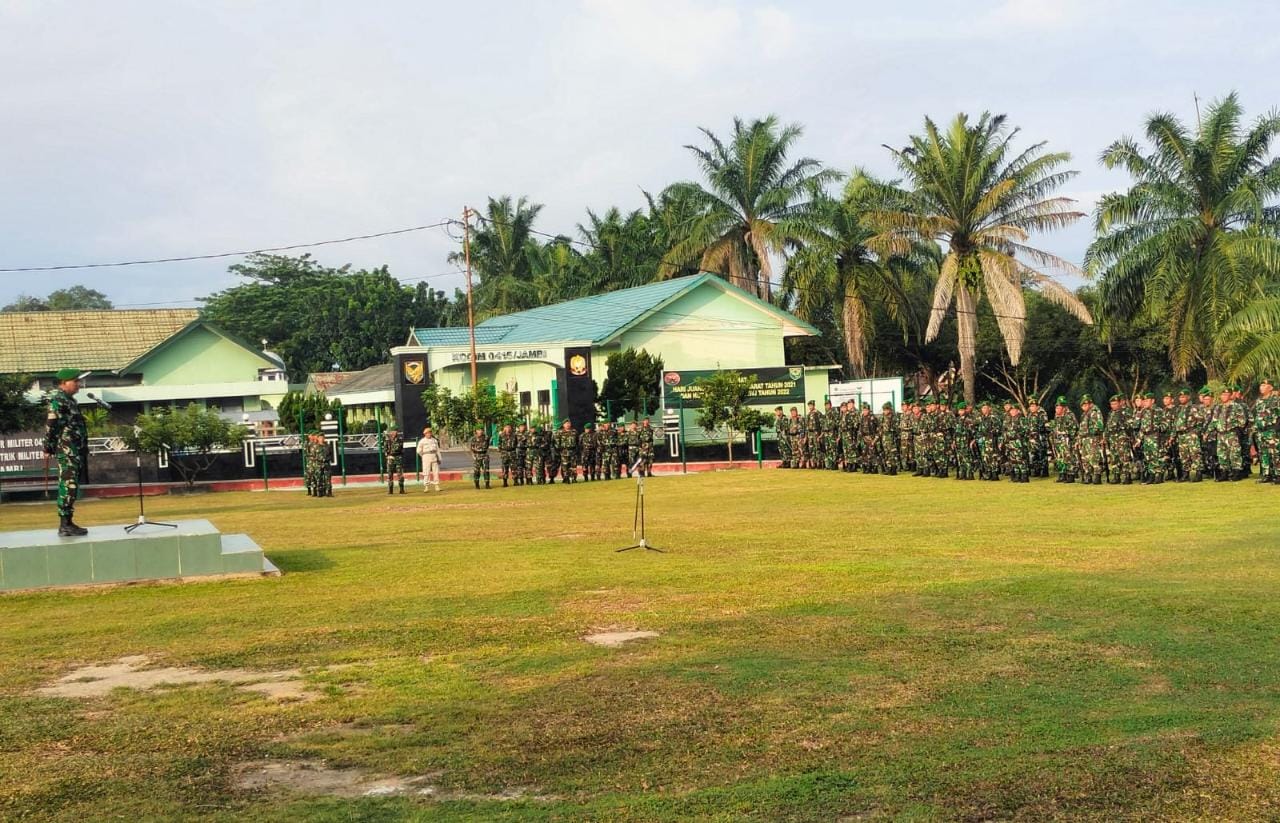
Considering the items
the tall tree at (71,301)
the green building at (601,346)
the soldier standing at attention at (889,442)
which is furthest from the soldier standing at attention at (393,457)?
the tall tree at (71,301)

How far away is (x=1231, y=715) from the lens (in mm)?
6121

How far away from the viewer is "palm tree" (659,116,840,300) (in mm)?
48312

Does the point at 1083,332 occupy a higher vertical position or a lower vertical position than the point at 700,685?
higher

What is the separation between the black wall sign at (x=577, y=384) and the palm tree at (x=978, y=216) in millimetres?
9924

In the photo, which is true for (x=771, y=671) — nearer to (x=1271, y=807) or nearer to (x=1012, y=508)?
(x=1271, y=807)

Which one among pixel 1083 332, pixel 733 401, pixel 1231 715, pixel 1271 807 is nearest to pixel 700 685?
pixel 1231 715

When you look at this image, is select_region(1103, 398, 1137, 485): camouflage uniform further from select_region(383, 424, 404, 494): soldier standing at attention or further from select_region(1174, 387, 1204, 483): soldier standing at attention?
select_region(383, 424, 404, 494): soldier standing at attention

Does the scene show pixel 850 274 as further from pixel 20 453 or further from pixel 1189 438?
pixel 20 453

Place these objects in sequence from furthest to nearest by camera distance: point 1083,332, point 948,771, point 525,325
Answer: point 525,325 < point 1083,332 < point 948,771

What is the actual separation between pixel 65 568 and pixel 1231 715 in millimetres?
10203

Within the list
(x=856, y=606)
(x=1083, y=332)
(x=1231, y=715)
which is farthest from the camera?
(x=1083, y=332)

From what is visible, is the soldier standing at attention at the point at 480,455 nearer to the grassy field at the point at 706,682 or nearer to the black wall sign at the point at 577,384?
the black wall sign at the point at 577,384

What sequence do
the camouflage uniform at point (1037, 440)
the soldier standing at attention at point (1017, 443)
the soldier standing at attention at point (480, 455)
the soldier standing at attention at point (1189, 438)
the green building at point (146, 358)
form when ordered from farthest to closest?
the green building at point (146, 358) → the soldier standing at attention at point (480, 455) → the camouflage uniform at point (1037, 440) → the soldier standing at attention at point (1017, 443) → the soldier standing at attention at point (1189, 438)

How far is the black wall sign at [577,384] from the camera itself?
40.3 meters
